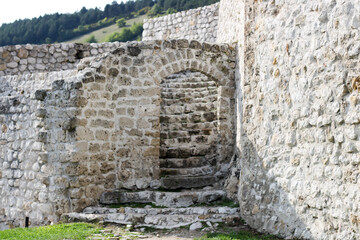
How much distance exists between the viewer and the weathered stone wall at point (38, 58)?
13.9 metres

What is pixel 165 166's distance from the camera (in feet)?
34.5

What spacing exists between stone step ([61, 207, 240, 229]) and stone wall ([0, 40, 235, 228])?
64cm

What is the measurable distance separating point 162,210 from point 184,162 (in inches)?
76.6

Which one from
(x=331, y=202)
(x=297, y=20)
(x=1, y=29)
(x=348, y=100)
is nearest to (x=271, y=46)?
(x=297, y=20)

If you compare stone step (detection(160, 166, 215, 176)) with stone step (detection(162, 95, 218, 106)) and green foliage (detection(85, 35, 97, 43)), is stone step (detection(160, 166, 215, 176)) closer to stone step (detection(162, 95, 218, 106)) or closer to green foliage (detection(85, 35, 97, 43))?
stone step (detection(162, 95, 218, 106))

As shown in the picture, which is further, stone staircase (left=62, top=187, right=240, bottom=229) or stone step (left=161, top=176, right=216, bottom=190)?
stone step (left=161, top=176, right=216, bottom=190)

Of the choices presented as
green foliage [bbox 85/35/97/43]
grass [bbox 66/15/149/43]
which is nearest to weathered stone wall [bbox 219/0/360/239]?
green foliage [bbox 85/35/97/43]

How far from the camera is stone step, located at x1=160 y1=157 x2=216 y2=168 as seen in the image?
1052 cm

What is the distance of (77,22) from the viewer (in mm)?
38094

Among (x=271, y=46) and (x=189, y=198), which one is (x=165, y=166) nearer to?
(x=189, y=198)

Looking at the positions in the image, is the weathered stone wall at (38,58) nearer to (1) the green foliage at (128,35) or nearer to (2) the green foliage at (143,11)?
(1) the green foliage at (128,35)

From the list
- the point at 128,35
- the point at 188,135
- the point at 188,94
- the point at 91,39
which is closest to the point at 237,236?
the point at 188,135

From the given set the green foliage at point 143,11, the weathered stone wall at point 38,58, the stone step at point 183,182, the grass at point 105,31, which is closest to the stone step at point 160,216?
the stone step at point 183,182

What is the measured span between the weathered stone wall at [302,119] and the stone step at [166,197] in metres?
1.43
